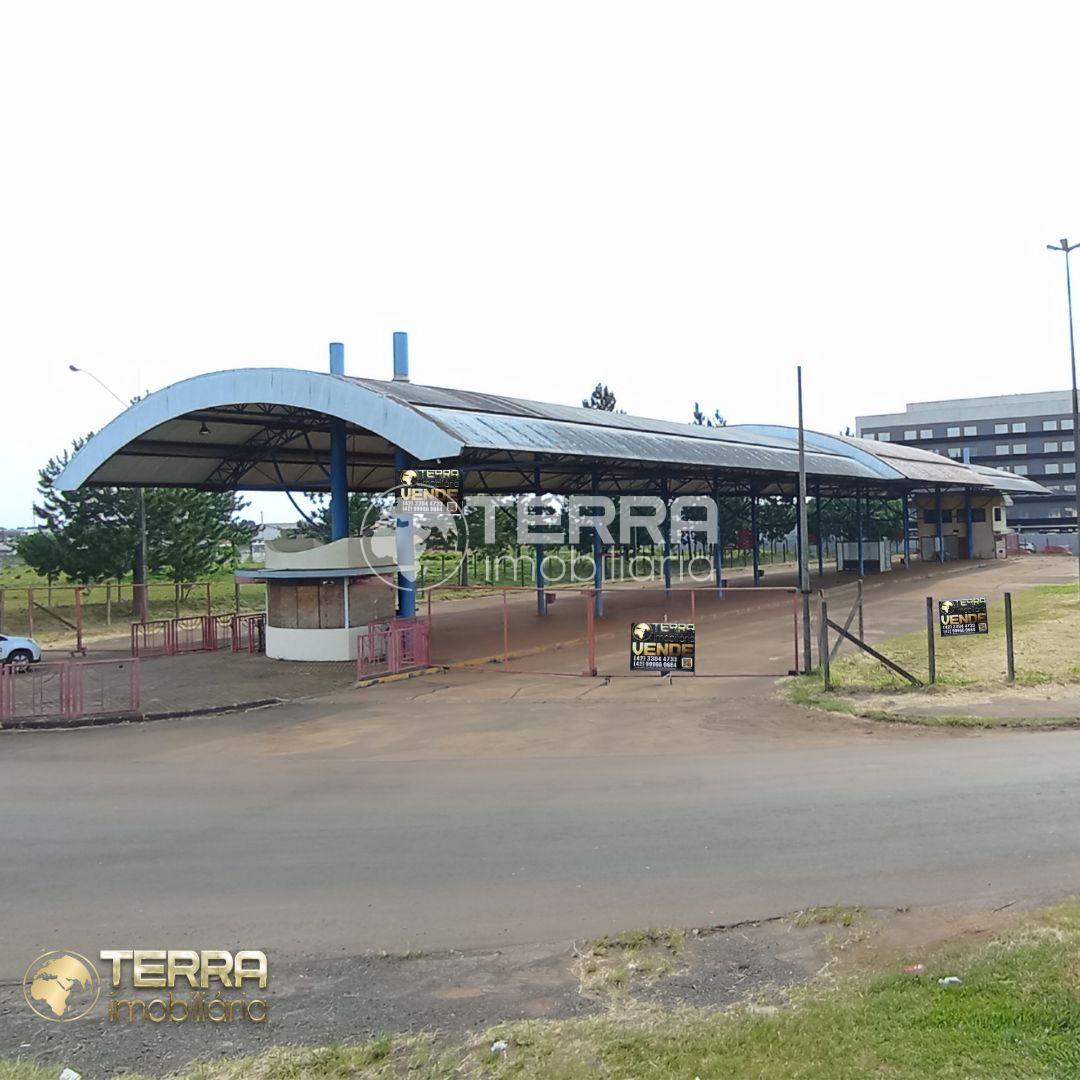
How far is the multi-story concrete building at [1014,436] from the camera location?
107m

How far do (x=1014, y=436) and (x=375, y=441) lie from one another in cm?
10404

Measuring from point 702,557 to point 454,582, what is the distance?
89.9 feet

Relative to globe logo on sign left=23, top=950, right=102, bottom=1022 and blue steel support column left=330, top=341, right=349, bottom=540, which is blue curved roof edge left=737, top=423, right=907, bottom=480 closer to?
blue steel support column left=330, top=341, right=349, bottom=540

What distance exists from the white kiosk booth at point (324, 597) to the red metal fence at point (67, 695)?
163 inches

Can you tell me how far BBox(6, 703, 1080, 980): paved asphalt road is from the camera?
7.23m

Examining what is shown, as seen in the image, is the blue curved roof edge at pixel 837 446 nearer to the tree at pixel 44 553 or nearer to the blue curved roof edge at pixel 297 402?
the blue curved roof edge at pixel 297 402

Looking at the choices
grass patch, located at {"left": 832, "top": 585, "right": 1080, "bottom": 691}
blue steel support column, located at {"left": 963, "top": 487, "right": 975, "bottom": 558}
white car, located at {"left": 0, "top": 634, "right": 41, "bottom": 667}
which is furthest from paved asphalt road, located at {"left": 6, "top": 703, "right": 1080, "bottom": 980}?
blue steel support column, located at {"left": 963, "top": 487, "right": 975, "bottom": 558}

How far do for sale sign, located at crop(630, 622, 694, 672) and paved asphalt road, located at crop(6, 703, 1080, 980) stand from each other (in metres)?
6.02

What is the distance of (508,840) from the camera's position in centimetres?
888

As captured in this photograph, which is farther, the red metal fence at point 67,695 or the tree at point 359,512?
the tree at point 359,512

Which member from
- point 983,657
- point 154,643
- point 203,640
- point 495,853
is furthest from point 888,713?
point 154,643

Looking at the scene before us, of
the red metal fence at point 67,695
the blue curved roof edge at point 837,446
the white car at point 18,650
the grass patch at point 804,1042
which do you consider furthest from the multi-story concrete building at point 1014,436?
the grass patch at point 804,1042

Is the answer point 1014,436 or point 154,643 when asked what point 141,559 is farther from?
point 1014,436

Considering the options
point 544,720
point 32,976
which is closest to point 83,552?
point 544,720
